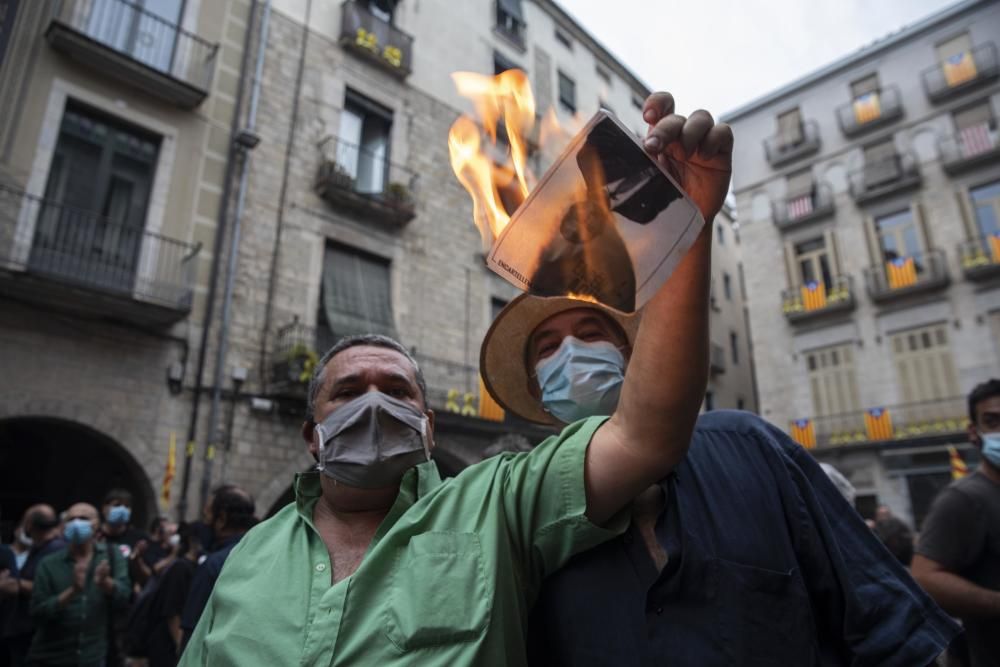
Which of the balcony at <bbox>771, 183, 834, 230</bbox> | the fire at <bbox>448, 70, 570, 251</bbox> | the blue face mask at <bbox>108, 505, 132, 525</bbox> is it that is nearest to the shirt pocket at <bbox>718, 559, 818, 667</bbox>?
the fire at <bbox>448, 70, 570, 251</bbox>

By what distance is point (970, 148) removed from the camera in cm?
1769

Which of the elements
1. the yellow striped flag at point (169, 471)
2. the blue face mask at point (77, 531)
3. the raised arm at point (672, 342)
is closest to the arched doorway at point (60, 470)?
the yellow striped flag at point (169, 471)

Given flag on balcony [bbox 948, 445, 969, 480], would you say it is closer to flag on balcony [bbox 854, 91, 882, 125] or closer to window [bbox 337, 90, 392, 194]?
flag on balcony [bbox 854, 91, 882, 125]

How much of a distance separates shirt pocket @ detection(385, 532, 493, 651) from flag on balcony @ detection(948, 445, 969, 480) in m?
13.6

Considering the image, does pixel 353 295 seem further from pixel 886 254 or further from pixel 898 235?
pixel 898 235

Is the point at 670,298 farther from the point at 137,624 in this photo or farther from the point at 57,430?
the point at 57,430

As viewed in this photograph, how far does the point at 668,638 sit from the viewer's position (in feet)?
4.34

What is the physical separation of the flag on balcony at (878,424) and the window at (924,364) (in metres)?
0.73

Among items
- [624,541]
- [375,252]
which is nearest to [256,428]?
[375,252]

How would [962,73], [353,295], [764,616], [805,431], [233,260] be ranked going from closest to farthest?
1. [764,616]
2. [233,260]
3. [353,295]
4. [962,73]
5. [805,431]

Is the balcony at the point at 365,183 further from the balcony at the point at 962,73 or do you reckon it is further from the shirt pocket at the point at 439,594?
the balcony at the point at 962,73

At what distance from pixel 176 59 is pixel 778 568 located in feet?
41.0

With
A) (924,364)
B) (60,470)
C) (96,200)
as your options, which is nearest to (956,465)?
(924,364)

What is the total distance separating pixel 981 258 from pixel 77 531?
66.2 ft
